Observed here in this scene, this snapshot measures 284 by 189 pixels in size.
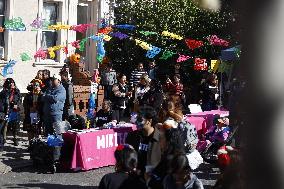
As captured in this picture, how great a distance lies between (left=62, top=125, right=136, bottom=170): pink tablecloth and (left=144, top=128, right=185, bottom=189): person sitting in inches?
136

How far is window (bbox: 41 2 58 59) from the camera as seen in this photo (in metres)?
17.1

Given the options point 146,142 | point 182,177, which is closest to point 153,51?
point 146,142

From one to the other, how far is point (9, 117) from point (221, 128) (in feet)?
15.3

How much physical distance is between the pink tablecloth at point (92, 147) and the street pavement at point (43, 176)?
152mm

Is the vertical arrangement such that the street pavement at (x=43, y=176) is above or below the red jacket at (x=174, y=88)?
below

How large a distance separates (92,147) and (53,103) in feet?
4.91

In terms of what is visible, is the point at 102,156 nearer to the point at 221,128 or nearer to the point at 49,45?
the point at 221,128

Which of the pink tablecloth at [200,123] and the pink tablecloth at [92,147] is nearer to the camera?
the pink tablecloth at [92,147]

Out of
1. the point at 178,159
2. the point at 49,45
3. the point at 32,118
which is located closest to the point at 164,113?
the point at 178,159

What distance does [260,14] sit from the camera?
68cm

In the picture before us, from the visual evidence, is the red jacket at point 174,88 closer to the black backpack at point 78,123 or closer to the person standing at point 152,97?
the person standing at point 152,97

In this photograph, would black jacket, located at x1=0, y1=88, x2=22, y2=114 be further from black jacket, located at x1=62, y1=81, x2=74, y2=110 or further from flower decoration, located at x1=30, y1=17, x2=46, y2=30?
flower decoration, located at x1=30, y1=17, x2=46, y2=30

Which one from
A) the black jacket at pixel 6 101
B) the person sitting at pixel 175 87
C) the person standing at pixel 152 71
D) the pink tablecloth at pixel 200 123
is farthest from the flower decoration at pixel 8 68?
the pink tablecloth at pixel 200 123

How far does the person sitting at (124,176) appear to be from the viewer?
14.6ft
